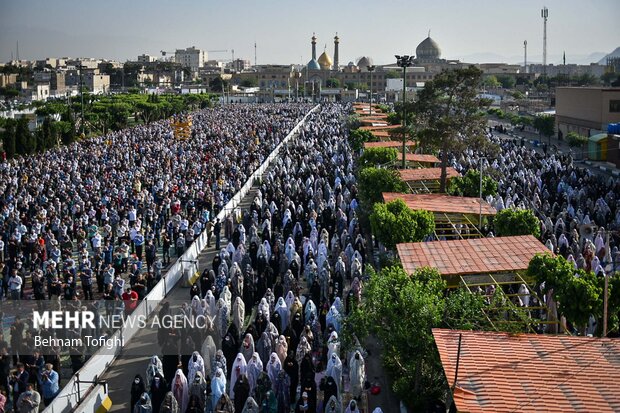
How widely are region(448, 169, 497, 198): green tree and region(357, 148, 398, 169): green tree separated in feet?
18.3

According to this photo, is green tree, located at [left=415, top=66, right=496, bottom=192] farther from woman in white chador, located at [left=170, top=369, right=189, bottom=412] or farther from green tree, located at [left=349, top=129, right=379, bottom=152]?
woman in white chador, located at [left=170, top=369, right=189, bottom=412]

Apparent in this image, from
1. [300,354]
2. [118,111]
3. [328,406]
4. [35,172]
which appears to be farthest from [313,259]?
[118,111]

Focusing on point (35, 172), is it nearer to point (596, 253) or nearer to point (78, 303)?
point (78, 303)

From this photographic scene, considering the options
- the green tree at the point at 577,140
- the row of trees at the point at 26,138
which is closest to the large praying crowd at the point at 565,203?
the green tree at the point at 577,140

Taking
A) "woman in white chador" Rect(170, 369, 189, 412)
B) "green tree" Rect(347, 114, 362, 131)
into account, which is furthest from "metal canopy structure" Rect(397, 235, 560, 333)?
"green tree" Rect(347, 114, 362, 131)

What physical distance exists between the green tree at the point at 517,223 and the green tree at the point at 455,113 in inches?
232

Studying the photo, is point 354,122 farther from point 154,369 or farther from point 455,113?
point 154,369

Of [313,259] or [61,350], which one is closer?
[61,350]

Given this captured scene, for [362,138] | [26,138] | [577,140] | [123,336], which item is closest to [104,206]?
[123,336]

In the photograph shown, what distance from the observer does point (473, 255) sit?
12.0 meters

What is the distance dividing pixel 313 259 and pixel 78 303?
473cm

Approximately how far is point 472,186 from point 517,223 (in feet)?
16.1

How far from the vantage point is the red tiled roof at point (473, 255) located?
1127 cm

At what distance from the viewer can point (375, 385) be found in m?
10.1
